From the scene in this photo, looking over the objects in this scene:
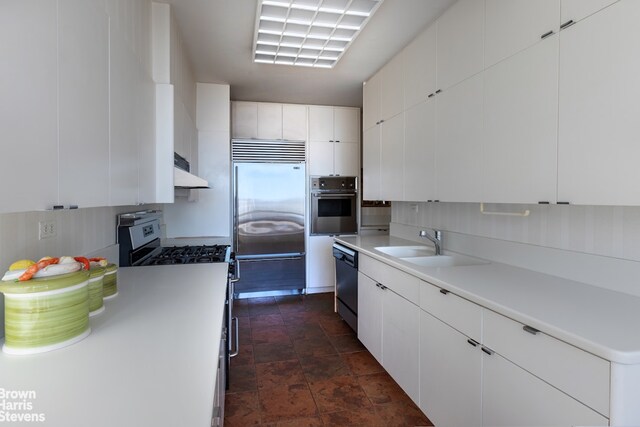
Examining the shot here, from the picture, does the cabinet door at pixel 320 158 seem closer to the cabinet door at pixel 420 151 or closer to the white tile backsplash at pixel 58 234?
the cabinet door at pixel 420 151

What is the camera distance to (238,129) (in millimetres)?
4492

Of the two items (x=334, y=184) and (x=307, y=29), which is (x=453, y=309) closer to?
(x=307, y=29)

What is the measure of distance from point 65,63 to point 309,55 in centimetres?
230

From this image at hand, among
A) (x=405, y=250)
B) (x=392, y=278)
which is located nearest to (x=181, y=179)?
(x=392, y=278)

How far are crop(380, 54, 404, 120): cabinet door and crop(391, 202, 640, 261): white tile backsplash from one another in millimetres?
1046

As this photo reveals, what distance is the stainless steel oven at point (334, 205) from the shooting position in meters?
4.66

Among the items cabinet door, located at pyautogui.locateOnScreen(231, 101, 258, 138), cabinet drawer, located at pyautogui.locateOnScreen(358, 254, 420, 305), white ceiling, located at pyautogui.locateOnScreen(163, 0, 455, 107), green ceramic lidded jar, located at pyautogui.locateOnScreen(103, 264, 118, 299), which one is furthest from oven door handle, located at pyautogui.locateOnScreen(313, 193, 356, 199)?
green ceramic lidded jar, located at pyautogui.locateOnScreen(103, 264, 118, 299)

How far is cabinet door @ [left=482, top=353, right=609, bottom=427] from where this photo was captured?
107 cm

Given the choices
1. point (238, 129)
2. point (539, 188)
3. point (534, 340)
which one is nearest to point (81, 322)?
point (534, 340)

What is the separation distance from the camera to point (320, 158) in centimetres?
470

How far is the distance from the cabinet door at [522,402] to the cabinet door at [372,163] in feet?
7.43

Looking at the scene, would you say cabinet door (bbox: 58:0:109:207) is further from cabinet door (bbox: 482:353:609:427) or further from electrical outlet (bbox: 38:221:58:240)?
cabinet door (bbox: 482:353:609:427)

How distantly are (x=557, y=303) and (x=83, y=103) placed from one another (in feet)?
6.31

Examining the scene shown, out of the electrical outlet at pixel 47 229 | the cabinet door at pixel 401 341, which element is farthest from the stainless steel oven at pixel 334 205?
the electrical outlet at pixel 47 229
